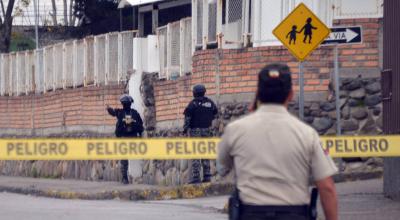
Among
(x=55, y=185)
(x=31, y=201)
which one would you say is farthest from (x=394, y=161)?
(x=55, y=185)

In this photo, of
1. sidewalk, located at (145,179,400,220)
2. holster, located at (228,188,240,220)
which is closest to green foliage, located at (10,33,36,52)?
sidewalk, located at (145,179,400,220)

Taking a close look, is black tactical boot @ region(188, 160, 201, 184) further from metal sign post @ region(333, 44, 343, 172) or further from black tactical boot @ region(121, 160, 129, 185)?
black tactical boot @ region(121, 160, 129, 185)

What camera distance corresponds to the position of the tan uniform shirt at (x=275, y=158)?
6453 mm

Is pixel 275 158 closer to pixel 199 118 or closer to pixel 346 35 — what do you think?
pixel 346 35

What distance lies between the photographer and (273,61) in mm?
19219

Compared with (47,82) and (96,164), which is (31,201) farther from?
(47,82)

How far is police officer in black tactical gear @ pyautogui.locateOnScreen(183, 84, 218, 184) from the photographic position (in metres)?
19.1

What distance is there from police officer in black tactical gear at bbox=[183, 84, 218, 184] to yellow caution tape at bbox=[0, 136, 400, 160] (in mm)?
4344

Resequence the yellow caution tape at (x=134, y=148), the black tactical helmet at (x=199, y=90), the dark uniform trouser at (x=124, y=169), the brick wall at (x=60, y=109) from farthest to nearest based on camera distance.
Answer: the brick wall at (x=60, y=109), the dark uniform trouser at (x=124, y=169), the black tactical helmet at (x=199, y=90), the yellow caution tape at (x=134, y=148)

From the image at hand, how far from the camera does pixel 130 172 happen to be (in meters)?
24.0

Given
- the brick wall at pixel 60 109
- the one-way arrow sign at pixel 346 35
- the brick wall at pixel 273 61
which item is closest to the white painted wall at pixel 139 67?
the brick wall at pixel 60 109

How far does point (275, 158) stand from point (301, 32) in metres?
10.4

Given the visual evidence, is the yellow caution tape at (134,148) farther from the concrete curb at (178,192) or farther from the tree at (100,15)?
the tree at (100,15)

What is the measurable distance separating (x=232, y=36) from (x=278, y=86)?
13.6 metres
